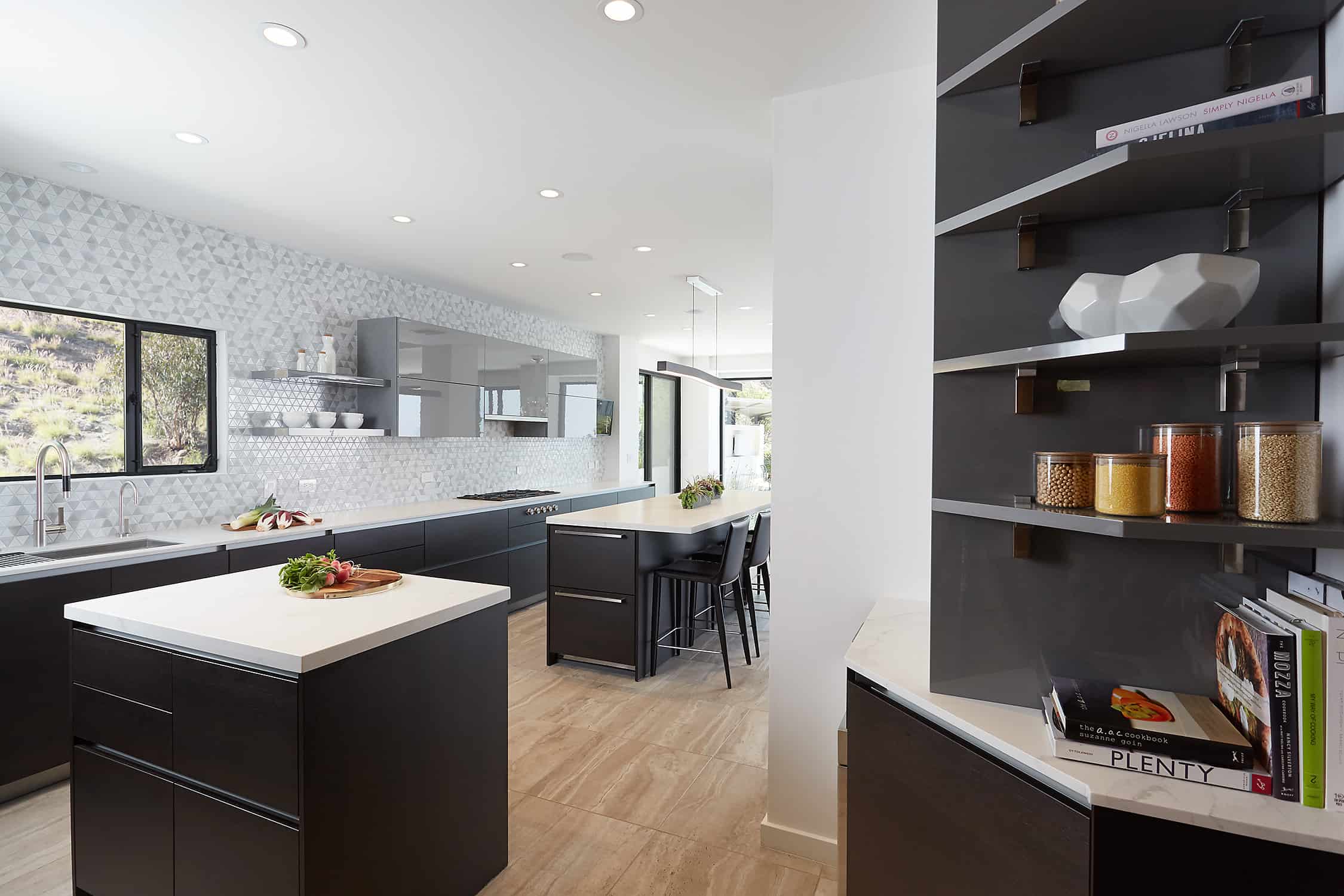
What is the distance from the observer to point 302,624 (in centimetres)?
A: 171

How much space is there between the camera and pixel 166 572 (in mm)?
3018

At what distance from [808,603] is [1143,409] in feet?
4.12

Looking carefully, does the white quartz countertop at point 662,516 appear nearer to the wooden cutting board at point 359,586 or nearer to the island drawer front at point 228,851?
the wooden cutting board at point 359,586

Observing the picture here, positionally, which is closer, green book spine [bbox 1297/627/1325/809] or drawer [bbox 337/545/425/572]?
green book spine [bbox 1297/627/1325/809]

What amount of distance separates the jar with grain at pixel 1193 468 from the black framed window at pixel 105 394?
4.30 meters

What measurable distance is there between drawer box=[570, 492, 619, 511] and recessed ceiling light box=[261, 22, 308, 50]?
4204mm

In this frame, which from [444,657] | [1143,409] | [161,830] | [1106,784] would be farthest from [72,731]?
[1143,409]

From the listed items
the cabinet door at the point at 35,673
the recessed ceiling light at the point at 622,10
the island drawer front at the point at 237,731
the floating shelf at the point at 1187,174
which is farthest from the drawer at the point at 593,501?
the floating shelf at the point at 1187,174

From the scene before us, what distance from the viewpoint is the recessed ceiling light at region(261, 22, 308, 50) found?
6.31 ft

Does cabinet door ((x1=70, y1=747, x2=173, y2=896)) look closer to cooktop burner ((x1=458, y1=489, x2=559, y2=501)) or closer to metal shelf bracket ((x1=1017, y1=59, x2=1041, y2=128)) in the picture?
metal shelf bracket ((x1=1017, y1=59, x2=1041, y2=128))

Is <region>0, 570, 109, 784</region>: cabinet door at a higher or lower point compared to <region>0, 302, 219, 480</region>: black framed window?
lower

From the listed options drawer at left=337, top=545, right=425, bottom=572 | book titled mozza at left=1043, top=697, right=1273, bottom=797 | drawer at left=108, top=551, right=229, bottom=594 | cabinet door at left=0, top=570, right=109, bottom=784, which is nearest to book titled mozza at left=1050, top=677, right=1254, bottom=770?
book titled mozza at left=1043, top=697, right=1273, bottom=797

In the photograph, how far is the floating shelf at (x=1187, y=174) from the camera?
0.97m

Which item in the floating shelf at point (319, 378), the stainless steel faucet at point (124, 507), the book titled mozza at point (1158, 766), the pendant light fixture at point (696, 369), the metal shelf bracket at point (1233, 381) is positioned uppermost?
the pendant light fixture at point (696, 369)
